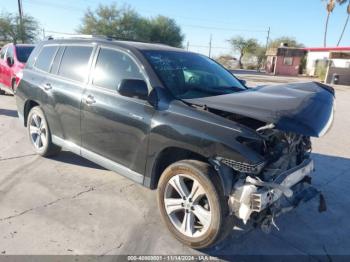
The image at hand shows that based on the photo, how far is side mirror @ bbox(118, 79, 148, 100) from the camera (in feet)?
11.8

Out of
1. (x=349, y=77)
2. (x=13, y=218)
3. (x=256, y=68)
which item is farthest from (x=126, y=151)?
(x=256, y=68)

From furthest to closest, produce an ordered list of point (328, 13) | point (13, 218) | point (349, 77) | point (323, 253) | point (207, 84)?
point (328, 13) < point (349, 77) < point (207, 84) < point (13, 218) < point (323, 253)

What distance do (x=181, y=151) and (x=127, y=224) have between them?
1.03 m

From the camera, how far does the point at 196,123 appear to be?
328cm

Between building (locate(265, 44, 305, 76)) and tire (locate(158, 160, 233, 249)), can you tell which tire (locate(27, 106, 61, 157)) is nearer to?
tire (locate(158, 160, 233, 249))

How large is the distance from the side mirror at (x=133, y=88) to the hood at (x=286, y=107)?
0.50 meters

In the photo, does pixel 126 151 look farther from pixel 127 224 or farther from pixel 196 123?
pixel 196 123

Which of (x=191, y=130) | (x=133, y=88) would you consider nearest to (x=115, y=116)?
(x=133, y=88)

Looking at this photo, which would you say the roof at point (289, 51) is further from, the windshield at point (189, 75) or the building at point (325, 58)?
the windshield at point (189, 75)

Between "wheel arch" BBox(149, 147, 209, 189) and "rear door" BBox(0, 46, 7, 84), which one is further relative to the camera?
"rear door" BBox(0, 46, 7, 84)

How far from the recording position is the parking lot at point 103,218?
340 centimetres

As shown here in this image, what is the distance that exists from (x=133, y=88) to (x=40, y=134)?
276 cm

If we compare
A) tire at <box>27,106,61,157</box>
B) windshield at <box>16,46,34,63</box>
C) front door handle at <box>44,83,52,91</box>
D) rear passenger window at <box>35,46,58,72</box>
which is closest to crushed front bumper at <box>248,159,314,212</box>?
front door handle at <box>44,83,52,91</box>

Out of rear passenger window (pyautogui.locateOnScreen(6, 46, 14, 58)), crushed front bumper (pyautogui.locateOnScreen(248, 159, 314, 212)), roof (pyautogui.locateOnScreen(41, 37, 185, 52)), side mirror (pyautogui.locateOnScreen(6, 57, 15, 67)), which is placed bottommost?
crushed front bumper (pyautogui.locateOnScreen(248, 159, 314, 212))
